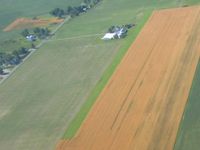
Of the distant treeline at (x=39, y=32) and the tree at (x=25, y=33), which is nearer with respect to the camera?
the distant treeline at (x=39, y=32)

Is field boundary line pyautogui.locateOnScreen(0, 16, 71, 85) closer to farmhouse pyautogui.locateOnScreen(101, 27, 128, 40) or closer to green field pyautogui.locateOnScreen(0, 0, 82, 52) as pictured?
green field pyautogui.locateOnScreen(0, 0, 82, 52)

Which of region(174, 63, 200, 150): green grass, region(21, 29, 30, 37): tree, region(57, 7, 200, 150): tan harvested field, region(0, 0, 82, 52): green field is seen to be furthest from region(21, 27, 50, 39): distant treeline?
region(174, 63, 200, 150): green grass

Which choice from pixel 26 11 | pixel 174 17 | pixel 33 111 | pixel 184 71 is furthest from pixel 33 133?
pixel 26 11

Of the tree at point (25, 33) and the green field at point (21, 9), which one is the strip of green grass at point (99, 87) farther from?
the green field at point (21, 9)

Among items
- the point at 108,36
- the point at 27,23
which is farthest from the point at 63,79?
the point at 27,23

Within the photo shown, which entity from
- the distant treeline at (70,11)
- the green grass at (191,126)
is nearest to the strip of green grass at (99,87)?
the green grass at (191,126)

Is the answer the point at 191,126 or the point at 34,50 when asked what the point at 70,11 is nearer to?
the point at 34,50
